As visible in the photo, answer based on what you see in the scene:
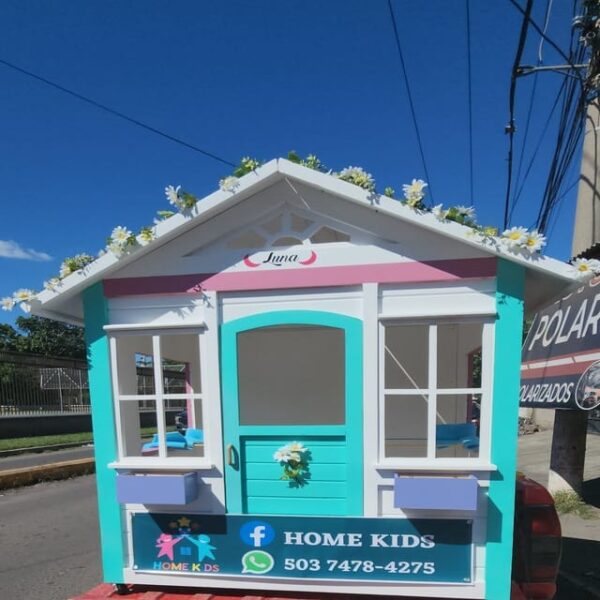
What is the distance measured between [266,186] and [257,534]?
92.1 inches

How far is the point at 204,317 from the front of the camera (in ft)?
9.71

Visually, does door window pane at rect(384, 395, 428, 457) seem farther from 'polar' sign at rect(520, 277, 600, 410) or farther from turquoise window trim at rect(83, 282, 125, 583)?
turquoise window trim at rect(83, 282, 125, 583)

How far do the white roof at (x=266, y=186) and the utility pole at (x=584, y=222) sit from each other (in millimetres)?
2260

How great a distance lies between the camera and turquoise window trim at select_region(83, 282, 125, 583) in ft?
9.98

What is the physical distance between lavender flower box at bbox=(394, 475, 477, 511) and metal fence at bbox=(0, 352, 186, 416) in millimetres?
11811

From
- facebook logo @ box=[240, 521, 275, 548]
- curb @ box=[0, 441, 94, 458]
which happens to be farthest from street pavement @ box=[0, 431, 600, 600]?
curb @ box=[0, 441, 94, 458]

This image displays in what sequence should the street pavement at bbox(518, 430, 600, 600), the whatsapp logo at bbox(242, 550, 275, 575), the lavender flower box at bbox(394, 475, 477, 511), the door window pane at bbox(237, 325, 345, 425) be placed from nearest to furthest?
1. the lavender flower box at bbox(394, 475, 477, 511)
2. the whatsapp logo at bbox(242, 550, 275, 575)
3. the street pavement at bbox(518, 430, 600, 600)
4. the door window pane at bbox(237, 325, 345, 425)

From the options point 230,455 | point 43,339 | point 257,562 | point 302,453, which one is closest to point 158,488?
point 230,455

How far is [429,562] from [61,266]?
3148 millimetres

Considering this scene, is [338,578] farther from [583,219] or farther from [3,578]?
[583,219]

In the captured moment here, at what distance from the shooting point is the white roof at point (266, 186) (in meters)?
2.58

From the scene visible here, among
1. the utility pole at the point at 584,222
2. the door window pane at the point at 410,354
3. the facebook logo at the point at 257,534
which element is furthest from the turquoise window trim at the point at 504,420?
the utility pole at the point at 584,222

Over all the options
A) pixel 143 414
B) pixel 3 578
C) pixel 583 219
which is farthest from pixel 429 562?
pixel 143 414

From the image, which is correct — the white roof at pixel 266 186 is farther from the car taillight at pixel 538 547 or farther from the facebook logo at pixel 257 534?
the facebook logo at pixel 257 534
